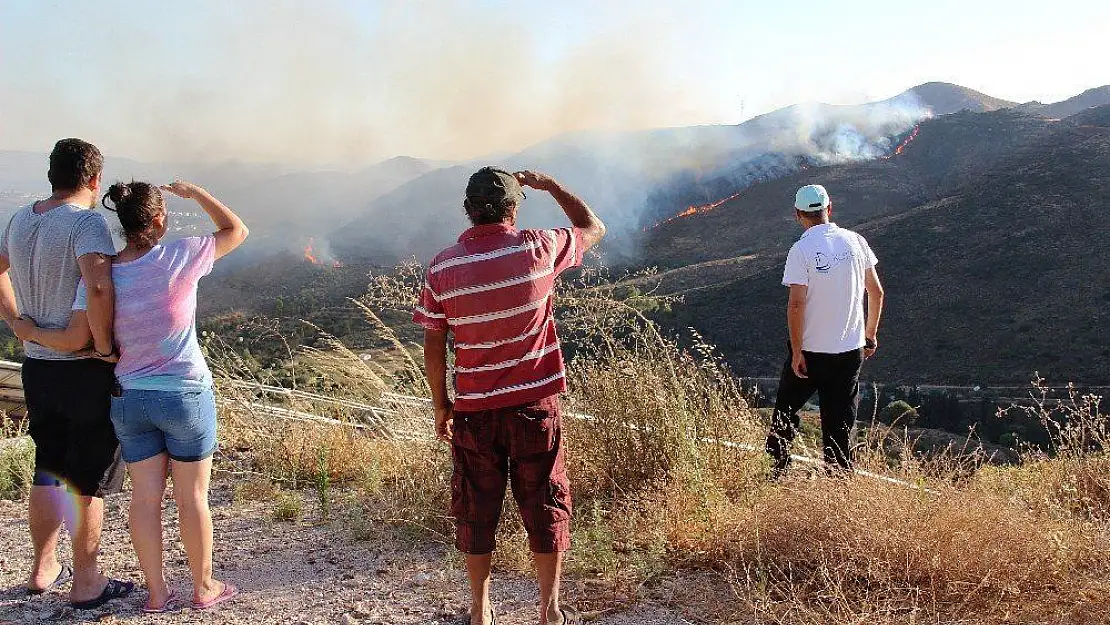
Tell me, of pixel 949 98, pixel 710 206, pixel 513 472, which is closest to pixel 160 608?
pixel 513 472

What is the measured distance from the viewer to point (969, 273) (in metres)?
38.6

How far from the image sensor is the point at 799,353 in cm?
436

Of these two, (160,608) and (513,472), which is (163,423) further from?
(513,472)

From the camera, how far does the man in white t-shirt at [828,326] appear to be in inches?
170

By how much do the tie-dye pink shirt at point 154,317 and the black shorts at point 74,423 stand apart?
0.21m

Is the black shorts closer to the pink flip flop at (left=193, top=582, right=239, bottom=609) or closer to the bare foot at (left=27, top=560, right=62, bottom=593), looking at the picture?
the bare foot at (left=27, top=560, right=62, bottom=593)

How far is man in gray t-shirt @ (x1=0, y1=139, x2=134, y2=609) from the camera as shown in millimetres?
3020

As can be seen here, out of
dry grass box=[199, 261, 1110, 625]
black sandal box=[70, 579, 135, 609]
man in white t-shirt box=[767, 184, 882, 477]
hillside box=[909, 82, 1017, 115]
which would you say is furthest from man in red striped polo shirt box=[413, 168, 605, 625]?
hillside box=[909, 82, 1017, 115]

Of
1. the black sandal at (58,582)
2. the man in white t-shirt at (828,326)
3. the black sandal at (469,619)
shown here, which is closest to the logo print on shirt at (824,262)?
the man in white t-shirt at (828,326)

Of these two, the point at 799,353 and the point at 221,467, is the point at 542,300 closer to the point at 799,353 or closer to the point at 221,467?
the point at 799,353

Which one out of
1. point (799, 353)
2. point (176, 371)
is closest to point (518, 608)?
point (176, 371)

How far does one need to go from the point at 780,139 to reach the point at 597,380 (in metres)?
85.3

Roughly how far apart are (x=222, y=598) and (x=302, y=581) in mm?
342

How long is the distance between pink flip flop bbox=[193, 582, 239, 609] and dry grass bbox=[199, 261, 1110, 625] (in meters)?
0.73
